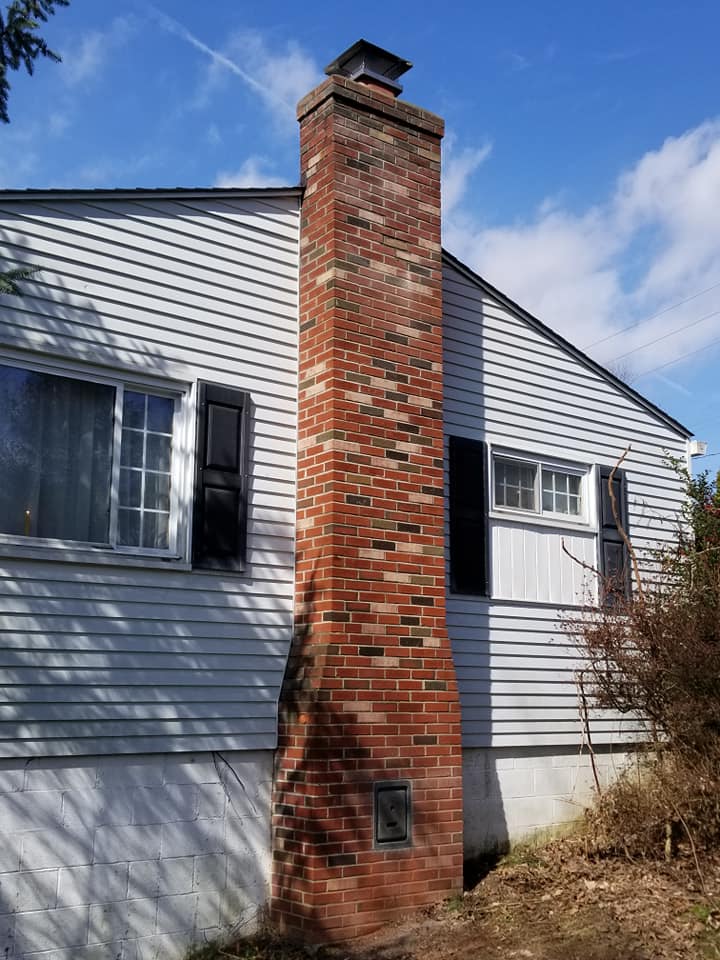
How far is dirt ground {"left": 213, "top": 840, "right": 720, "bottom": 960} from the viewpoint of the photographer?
6.45 meters

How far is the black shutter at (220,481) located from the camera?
7336 mm

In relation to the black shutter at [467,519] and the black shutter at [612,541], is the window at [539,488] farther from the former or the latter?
the black shutter at [467,519]

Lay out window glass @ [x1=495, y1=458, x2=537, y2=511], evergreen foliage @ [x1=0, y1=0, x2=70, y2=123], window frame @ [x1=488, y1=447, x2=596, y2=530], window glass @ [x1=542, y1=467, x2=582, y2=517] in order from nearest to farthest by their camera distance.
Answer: evergreen foliage @ [x1=0, y1=0, x2=70, y2=123] → window frame @ [x1=488, y1=447, x2=596, y2=530] → window glass @ [x1=495, y1=458, x2=537, y2=511] → window glass @ [x1=542, y1=467, x2=582, y2=517]

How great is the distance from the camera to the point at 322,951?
676cm

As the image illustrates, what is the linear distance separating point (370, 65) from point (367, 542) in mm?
4123

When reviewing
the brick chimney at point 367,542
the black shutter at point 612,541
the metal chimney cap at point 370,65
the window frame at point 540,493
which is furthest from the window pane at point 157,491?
the black shutter at point 612,541

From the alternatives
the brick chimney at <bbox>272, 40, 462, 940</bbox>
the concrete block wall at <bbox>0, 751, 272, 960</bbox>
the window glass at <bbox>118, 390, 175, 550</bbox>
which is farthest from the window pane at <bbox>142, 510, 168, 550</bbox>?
the concrete block wall at <bbox>0, 751, 272, 960</bbox>

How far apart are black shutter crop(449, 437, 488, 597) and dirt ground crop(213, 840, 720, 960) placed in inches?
96.3

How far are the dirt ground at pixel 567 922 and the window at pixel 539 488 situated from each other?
10.8 feet

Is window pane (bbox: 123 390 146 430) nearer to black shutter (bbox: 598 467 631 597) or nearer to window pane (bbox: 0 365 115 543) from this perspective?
window pane (bbox: 0 365 115 543)

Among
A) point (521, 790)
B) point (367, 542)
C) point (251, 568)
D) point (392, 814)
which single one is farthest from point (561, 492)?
point (392, 814)

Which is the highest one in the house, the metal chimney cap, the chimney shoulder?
the metal chimney cap

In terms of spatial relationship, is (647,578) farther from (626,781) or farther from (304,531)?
(304,531)

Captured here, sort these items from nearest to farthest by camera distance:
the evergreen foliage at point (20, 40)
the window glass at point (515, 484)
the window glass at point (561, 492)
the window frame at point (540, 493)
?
the evergreen foliage at point (20, 40) → the window frame at point (540, 493) → the window glass at point (515, 484) → the window glass at point (561, 492)
